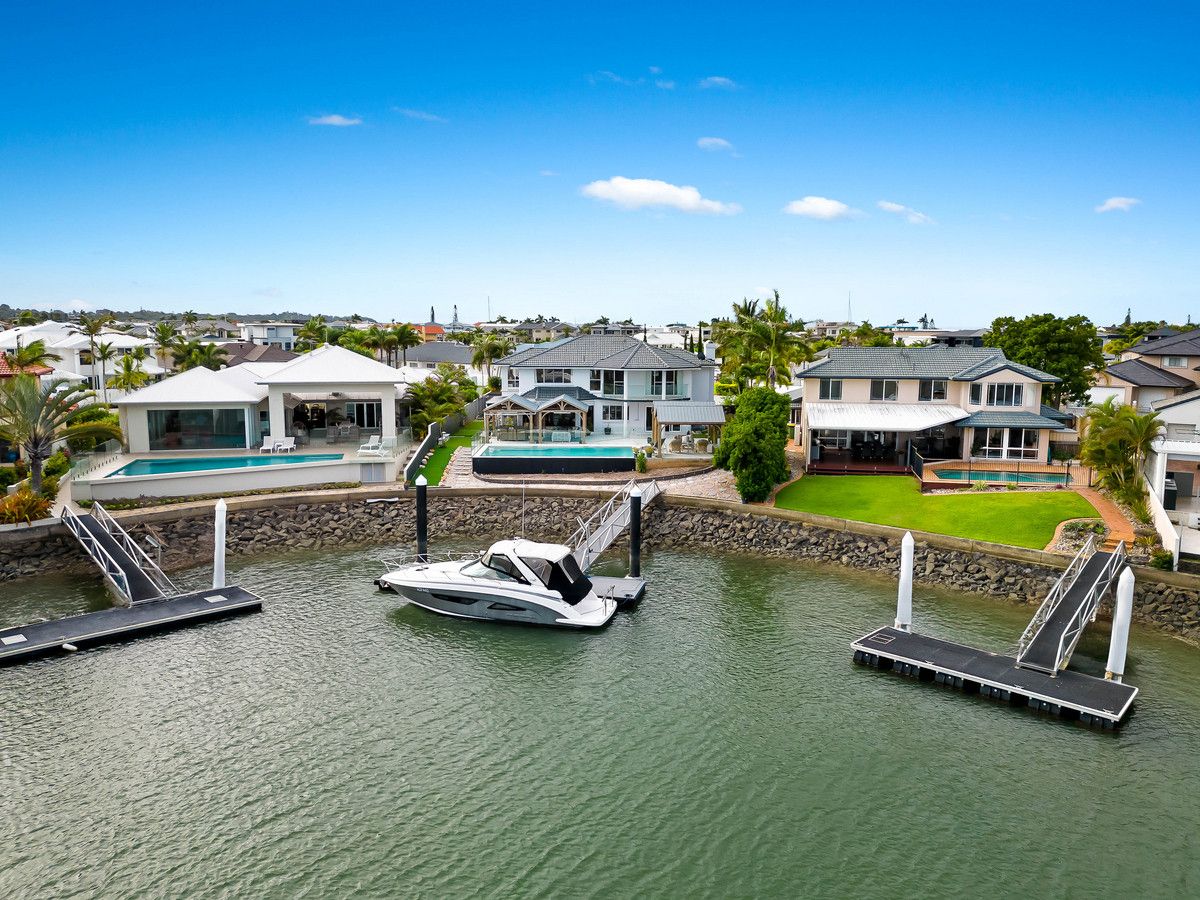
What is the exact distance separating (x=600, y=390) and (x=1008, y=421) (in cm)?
2113

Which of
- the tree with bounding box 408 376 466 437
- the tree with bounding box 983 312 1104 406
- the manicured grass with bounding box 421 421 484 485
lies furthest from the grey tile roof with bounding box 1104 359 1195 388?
the tree with bounding box 408 376 466 437

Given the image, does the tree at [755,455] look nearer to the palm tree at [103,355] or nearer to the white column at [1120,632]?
the white column at [1120,632]

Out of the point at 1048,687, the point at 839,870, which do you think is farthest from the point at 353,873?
the point at 1048,687

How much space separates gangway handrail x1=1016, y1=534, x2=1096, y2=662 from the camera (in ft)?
71.3

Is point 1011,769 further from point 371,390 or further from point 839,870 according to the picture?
point 371,390

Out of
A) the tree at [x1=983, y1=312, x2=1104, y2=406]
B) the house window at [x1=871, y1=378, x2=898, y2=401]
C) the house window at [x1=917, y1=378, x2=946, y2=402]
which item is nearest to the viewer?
the house window at [x1=917, y1=378, x2=946, y2=402]

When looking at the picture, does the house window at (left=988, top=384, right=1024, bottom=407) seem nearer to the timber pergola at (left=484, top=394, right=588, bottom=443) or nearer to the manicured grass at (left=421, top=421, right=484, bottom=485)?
the timber pergola at (left=484, top=394, right=588, bottom=443)

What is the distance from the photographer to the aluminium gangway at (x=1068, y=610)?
2098cm

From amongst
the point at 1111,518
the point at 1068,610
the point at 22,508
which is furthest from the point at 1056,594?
the point at 22,508

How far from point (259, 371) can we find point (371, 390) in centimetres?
772

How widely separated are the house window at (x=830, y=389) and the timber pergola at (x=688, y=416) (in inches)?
194

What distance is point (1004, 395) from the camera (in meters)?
39.7

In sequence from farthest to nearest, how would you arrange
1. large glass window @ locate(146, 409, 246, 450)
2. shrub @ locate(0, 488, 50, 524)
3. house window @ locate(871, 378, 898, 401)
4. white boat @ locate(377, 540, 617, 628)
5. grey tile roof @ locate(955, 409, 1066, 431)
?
house window @ locate(871, 378, 898, 401), large glass window @ locate(146, 409, 246, 450), grey tile roof @ locate(955, 409, 1066, 431), shrub @ locate(0, 488, 50, 524), white boat @ locate(377, 540, 617, 628)

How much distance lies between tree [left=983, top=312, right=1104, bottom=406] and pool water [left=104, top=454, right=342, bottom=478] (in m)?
37.3
